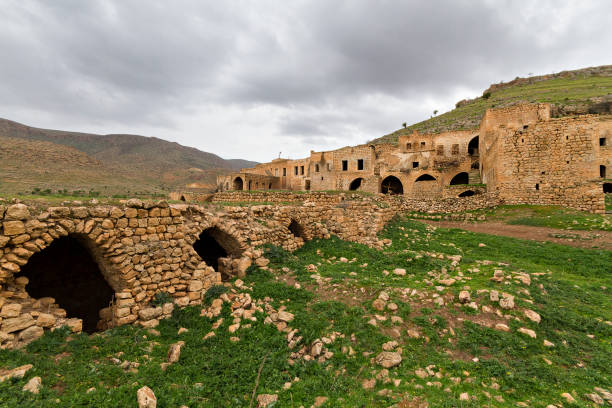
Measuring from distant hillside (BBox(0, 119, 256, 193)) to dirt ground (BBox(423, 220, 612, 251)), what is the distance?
90.5 ft

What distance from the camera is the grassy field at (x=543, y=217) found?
43.0ft

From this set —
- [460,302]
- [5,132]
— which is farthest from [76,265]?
[5,132]

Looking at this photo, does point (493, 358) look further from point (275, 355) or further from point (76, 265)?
point (76, 265)

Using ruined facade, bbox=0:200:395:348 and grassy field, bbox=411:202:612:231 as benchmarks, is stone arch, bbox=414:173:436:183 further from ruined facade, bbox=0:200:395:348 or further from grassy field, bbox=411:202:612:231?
ruined facade, bbox=0:200:395:348

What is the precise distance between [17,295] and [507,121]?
32752mm

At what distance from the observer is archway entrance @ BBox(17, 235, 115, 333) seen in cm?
759

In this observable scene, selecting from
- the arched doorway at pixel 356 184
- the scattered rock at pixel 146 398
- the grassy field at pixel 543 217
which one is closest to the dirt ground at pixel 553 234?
the grassy field at pixel 543 217

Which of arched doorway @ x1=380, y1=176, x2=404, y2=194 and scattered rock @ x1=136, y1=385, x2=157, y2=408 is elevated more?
arched doorway @ x1=380, y1=176, x2=404, y2=194

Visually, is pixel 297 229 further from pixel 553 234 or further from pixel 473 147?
pixel 473 147

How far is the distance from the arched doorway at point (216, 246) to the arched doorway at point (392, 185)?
25929 millimetres

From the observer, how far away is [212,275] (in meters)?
6.78

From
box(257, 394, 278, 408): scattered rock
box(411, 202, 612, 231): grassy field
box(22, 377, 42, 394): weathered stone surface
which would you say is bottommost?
box(257, 394, 278, 408): scattered rock

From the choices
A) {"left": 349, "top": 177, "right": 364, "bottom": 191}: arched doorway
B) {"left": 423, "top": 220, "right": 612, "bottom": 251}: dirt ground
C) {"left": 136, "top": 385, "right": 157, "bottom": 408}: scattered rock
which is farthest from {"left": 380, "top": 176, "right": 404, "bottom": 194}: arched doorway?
{"left": 136, "top": 385, "right": 157, "bottom": 408}: scattered rock

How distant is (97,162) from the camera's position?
36.7 metres
